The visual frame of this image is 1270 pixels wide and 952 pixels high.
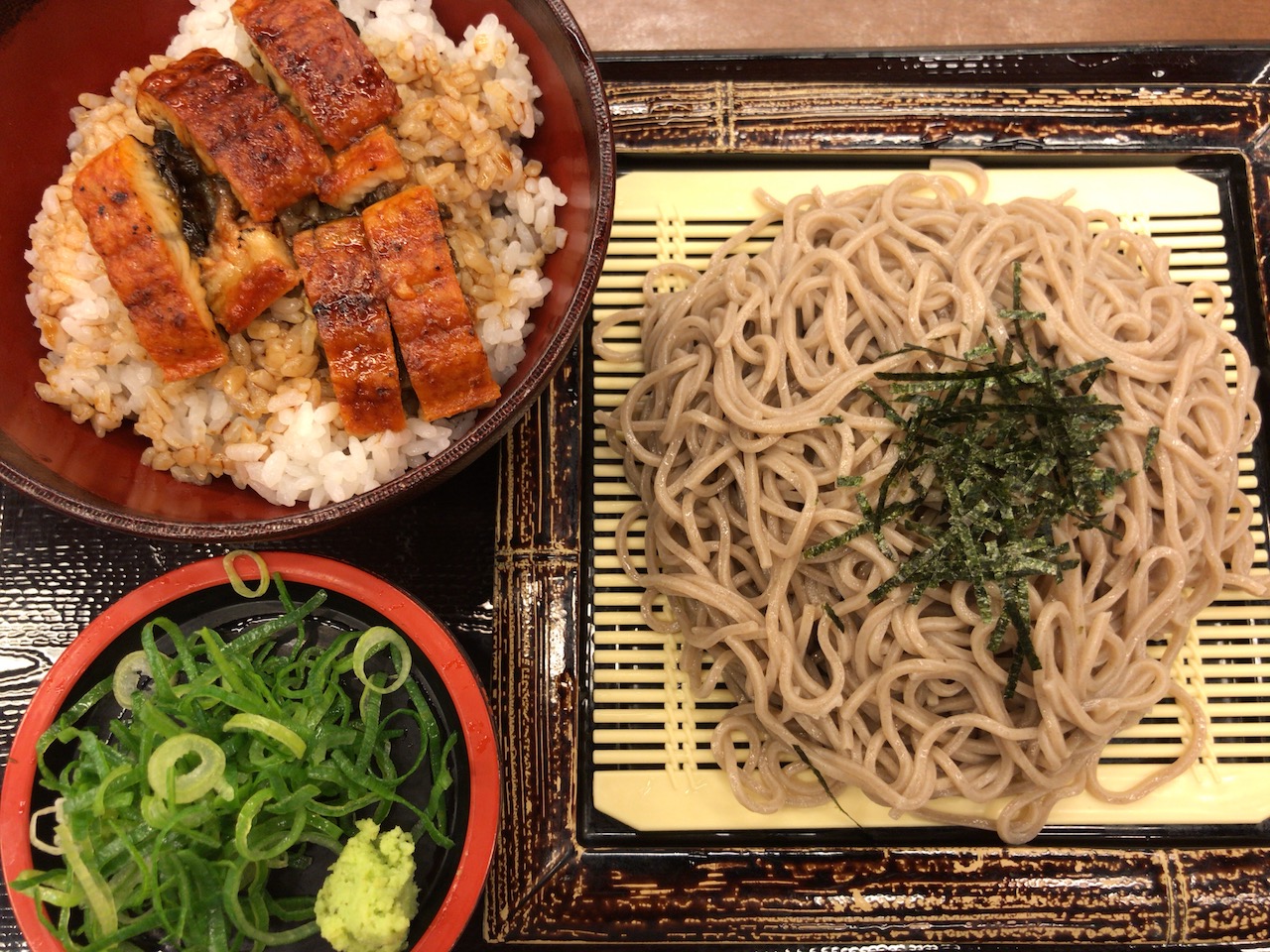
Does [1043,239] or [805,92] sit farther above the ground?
[805,92]

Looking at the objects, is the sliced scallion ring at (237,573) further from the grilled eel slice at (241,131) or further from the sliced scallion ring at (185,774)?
the grilled eel slice at (241,131)

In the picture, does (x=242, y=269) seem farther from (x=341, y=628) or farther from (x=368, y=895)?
(x=368, y=895)

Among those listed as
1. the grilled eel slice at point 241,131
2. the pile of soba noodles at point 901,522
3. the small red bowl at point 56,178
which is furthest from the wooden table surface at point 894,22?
the grilled eel slice at point 241,131

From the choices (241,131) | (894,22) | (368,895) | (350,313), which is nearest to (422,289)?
(350,313)

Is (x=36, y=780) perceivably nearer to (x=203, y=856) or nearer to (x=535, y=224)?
(x=203, y=856)

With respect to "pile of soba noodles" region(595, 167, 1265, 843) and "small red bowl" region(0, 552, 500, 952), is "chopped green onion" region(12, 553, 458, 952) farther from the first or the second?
"pile of soba noodles" region(595, 167, 1265, 843)

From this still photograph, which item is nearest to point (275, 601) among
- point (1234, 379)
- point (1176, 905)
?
point (1176, 905)
